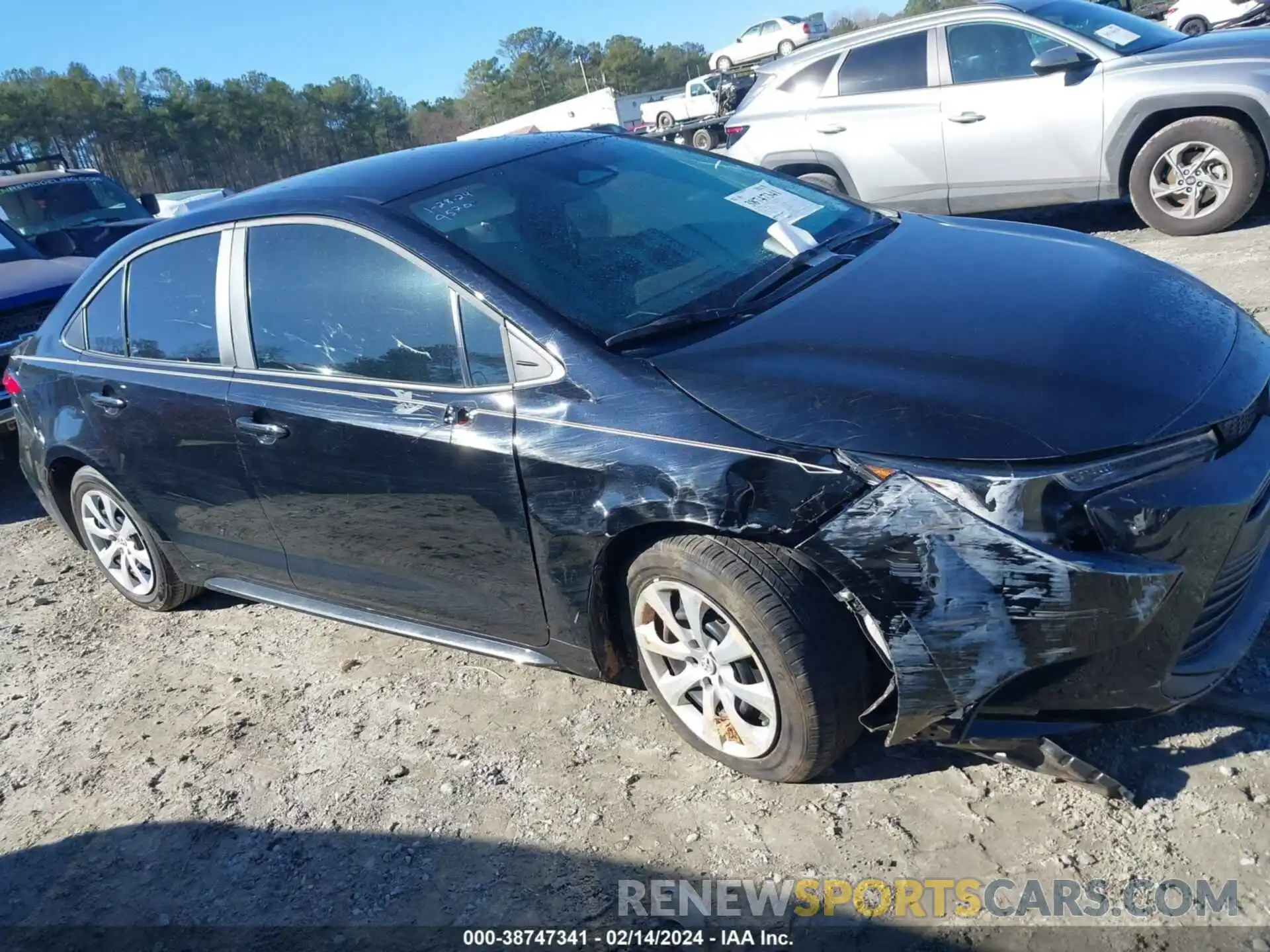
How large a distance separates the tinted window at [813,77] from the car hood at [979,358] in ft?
18.2

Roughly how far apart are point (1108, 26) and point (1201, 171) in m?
1.28

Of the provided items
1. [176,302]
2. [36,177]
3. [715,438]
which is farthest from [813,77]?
[36,177]

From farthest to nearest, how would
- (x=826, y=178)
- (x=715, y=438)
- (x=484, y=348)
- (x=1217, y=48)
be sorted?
(x=826, y=178)
(x=1217, y=48)
(x=484, y=348)
(x=715, y=438)

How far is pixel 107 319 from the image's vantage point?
4.34 meters

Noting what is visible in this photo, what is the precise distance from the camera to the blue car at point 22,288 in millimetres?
6762

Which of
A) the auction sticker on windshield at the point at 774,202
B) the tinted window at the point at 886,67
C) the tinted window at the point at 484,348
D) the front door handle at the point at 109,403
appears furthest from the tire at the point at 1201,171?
the front door handle at the point at 109,403

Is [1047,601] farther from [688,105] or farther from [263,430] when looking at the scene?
[688,105]

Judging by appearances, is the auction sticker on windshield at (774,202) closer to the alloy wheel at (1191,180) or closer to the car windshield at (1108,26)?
the alloy wheel at (1191,180)

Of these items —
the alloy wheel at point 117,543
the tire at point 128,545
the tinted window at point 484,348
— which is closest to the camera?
the tinted window at point 484,348

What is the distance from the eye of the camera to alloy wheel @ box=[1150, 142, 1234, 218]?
6902mm

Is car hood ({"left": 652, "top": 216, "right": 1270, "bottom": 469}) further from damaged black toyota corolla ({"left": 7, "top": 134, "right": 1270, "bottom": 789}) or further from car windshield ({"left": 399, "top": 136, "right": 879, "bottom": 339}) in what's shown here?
car windshield ({"left": 399, "top": 136, "right": 879, "bottom": 339})

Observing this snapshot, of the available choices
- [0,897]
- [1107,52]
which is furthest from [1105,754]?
[1107,52]

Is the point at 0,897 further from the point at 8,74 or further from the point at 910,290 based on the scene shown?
the point at 8,74

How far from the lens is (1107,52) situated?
7.10m
